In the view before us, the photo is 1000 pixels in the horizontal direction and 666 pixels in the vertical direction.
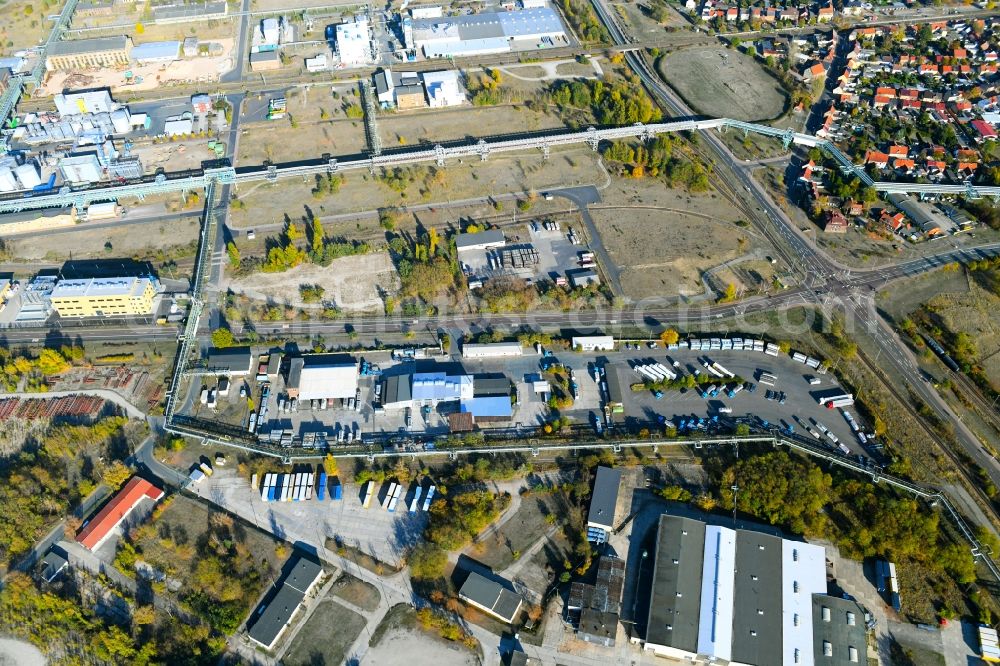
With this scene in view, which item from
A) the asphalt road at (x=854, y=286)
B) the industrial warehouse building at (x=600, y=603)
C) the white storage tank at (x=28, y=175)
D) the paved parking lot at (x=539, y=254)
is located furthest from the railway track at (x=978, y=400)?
the white storage tank at (x=28, y=175)

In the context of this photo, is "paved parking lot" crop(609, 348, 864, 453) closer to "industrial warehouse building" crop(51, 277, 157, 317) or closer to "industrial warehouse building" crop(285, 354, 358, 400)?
"industrial warehouse building" crop(285, 354, 358, 400)

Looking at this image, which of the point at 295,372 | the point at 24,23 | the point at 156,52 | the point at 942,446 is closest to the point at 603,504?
the point at 942,446

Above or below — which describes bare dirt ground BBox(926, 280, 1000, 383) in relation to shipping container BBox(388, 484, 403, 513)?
above

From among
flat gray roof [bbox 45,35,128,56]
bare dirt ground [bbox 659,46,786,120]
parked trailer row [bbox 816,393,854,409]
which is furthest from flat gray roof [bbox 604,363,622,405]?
flat gray roof [bbox 45,35,128,56]

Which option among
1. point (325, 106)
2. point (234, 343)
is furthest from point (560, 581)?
point (325, 106)

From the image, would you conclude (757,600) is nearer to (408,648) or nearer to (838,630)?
(838,630)

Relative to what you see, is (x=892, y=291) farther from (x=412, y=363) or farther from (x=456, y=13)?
(x=456, y=13)
